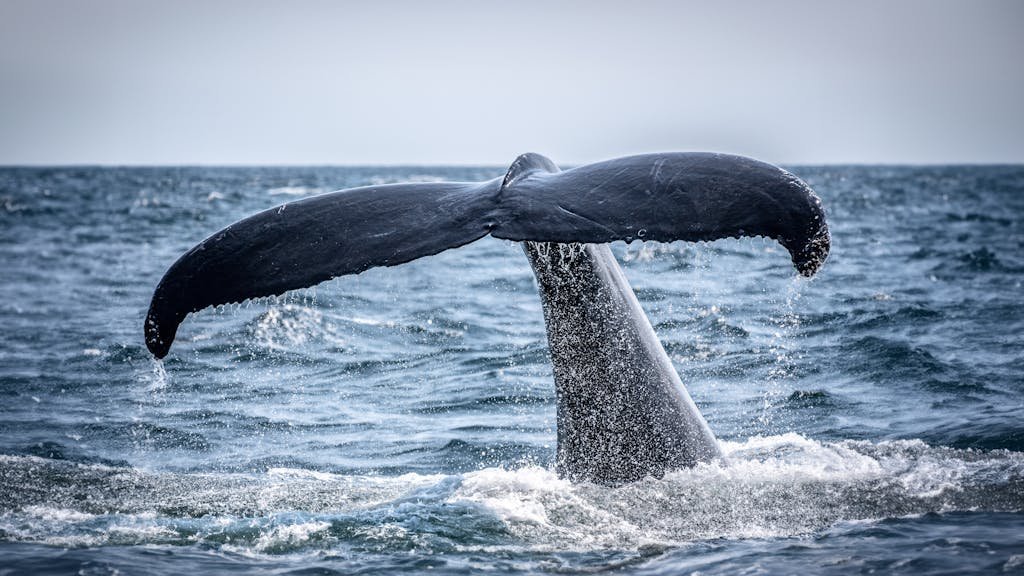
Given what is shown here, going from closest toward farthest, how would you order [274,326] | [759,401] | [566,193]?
[566,193], [759,401], [274,326]

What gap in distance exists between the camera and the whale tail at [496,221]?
13.2 ft

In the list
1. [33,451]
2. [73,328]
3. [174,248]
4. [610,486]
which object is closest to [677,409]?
[610,486]

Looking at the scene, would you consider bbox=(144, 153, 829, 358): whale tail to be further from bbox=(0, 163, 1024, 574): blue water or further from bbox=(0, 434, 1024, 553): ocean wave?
bbox=(0, 434, 1024, 553): ocean wave

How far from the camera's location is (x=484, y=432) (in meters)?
8.30

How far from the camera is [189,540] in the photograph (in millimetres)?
5273

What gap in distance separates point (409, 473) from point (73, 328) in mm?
7565

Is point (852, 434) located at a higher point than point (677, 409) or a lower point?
lower

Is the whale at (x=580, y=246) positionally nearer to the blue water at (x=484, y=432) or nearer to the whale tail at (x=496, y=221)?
the whale tail at (x=496, y=221)

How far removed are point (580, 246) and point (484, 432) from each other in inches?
136

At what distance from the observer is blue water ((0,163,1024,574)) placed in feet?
16.6

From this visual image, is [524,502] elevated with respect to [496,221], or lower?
lower

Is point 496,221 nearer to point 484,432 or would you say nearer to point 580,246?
point 580,246

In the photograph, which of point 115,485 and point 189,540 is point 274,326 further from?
point 189,540

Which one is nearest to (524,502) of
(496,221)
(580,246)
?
(580,246)
